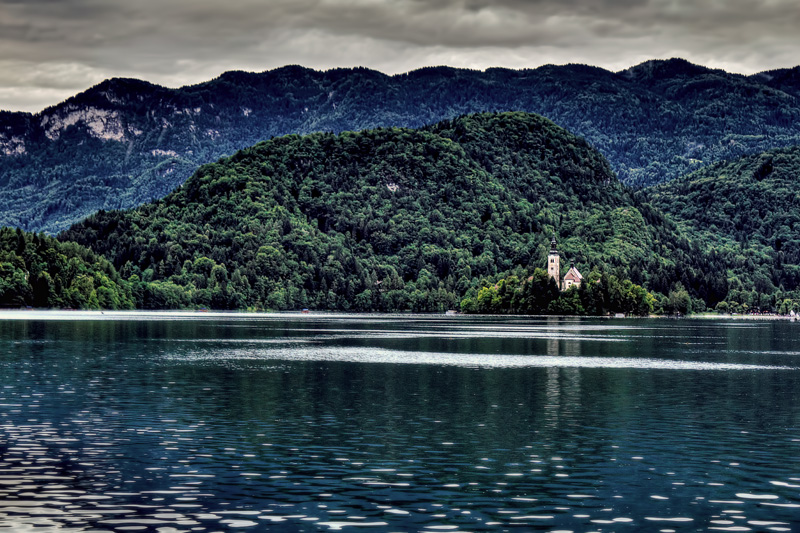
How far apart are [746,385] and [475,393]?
67.9ft

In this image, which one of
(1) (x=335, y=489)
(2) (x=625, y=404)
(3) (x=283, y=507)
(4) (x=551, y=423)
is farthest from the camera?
(2) (x=625, y=404)

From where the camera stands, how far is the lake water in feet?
91.4

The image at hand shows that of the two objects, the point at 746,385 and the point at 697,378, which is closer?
the point at 746,385

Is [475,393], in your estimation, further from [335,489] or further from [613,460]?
[335,489]

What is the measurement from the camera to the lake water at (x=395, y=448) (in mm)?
27844

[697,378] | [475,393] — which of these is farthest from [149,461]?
[697,378]

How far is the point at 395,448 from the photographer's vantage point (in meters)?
39.2

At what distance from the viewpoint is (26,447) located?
38.4 m

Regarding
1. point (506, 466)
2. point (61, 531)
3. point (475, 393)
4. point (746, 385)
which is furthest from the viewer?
point (746, 385)

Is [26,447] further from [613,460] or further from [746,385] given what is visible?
[746,385]

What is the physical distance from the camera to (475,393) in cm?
6119

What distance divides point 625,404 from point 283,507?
105 feet

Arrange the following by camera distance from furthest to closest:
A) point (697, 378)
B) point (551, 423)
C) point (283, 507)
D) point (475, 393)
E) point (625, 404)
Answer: point (697, 378), point (475, 393), point (625, 404), point (551, 423), point (283, 507)

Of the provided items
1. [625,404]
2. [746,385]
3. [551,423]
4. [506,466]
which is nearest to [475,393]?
[625,404]
